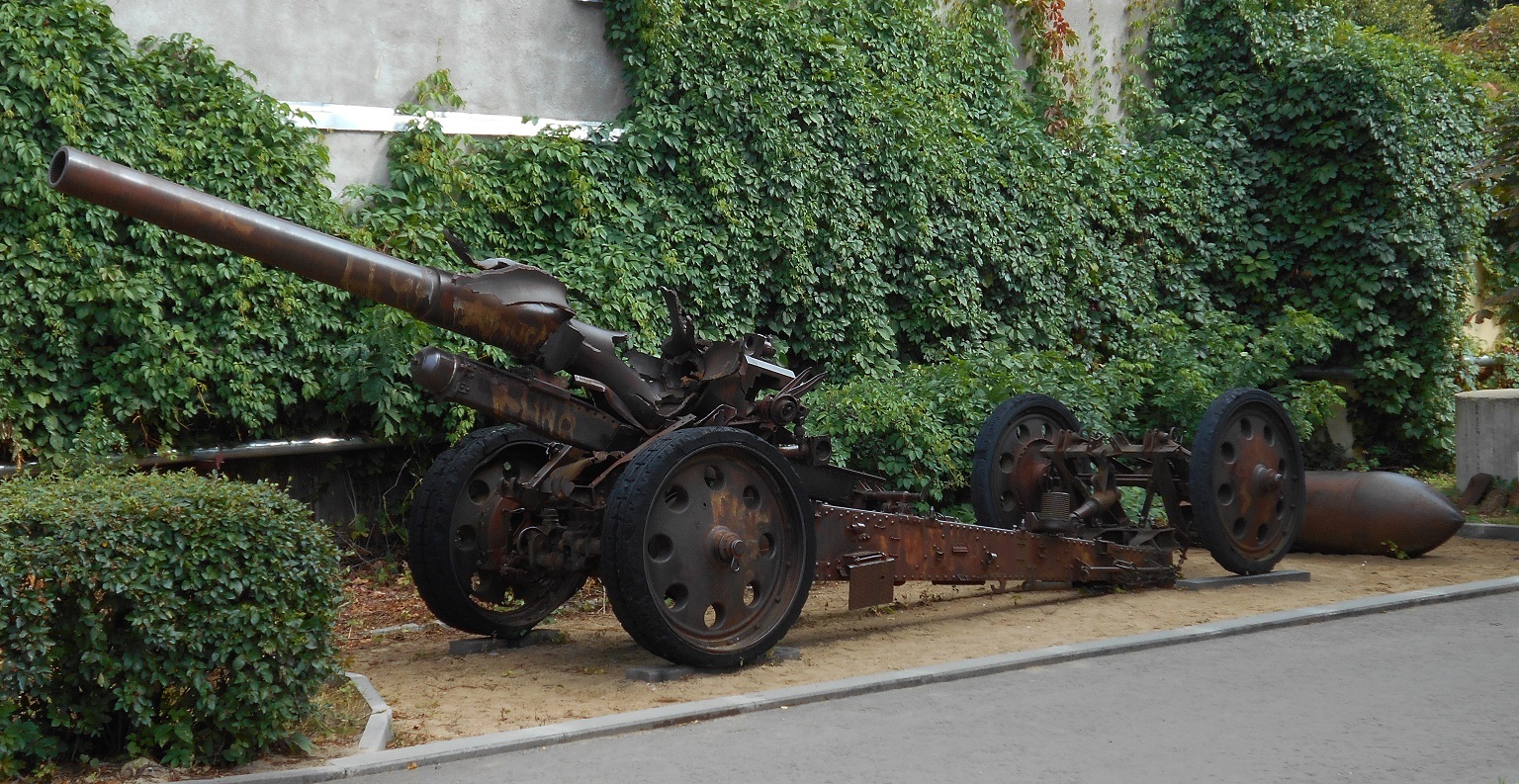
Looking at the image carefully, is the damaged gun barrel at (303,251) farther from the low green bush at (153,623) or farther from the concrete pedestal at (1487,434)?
the concrete pedestal at (1487,434)

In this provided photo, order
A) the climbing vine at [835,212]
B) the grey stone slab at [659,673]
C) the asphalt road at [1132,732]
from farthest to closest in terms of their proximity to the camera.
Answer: the climbing vine at [835,212] < the grey stone slab at [659,673] < the asphalt road at [1132,732]

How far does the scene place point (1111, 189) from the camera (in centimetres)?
1467

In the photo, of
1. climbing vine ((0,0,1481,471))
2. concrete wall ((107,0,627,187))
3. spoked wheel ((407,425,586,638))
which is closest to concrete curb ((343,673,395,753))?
spoked wheel ((407,425,586,638))

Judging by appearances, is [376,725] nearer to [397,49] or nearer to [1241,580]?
[1241,580]

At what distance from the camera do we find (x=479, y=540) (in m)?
6.98

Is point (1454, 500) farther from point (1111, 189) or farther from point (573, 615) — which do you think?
point (573, 615)

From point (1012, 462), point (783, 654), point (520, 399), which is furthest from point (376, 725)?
point (1012, 462)

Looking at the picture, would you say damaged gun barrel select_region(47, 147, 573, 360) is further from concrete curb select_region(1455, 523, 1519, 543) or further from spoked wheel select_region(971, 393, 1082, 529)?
concrete curb select_region(1455, 523, 1519, 543)

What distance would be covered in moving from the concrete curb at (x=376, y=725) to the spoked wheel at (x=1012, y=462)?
431cm

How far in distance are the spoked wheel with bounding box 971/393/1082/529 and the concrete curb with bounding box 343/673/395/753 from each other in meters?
4.31

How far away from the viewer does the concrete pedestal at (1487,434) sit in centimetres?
1266

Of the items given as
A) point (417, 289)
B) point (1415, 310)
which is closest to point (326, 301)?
point (417, 289)

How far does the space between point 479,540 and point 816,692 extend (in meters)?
2.10

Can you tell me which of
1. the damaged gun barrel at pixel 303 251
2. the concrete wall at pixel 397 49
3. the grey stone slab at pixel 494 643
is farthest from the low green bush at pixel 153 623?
the concrete wall at pixel 397 49
